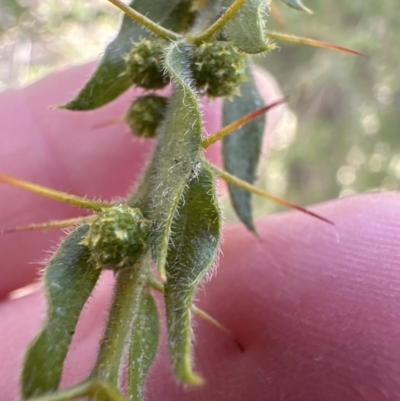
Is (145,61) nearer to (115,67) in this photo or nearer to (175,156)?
(115,67)

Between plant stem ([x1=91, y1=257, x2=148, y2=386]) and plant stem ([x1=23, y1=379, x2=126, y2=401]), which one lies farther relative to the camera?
plant stem ([x1=91, y1=257, x2=148, y2=386])

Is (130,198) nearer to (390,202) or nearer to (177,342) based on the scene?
(177,342)

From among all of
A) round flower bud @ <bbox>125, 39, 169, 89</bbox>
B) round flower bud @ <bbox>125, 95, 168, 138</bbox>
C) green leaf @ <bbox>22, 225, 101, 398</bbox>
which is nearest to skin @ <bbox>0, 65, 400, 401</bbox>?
green leaf @ <bbox>22, 225, 101, 398</bbox>

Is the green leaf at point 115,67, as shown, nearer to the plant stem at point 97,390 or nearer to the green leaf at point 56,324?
the green leaf at point 56,324

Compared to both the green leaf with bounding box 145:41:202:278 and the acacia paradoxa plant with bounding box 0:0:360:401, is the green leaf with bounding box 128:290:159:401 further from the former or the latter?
the green leaf with bounding box 145:41:202:278

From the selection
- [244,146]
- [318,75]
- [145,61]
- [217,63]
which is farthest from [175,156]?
[318,75]
